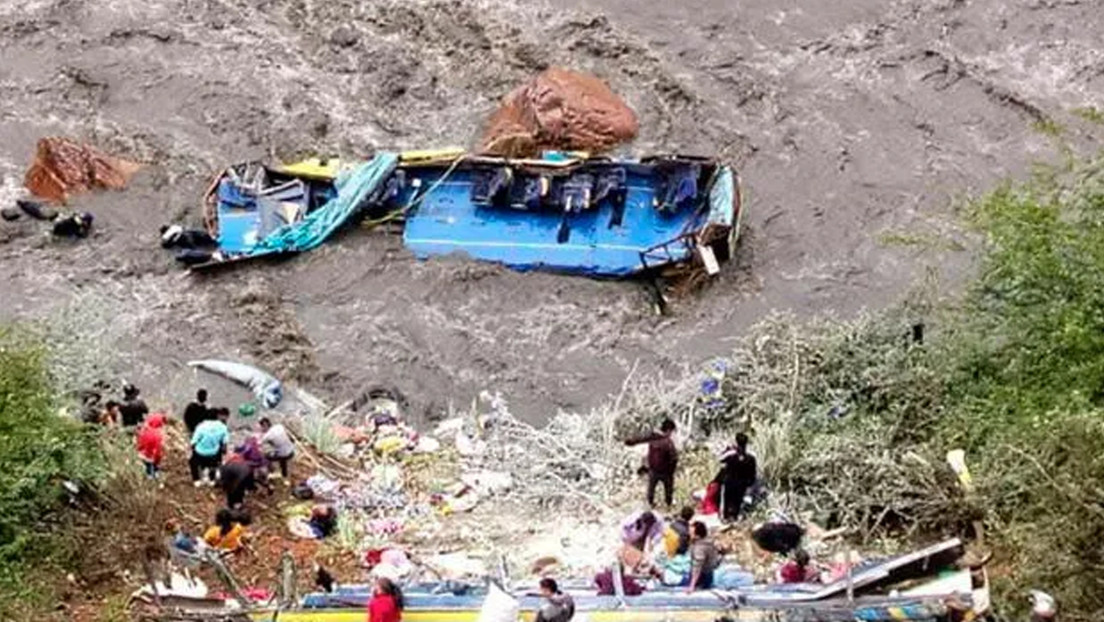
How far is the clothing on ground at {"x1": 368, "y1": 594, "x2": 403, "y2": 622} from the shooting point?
13867 millimetres

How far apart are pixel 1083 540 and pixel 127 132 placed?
57.6ft

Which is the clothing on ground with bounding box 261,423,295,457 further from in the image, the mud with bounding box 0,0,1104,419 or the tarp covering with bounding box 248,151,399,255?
the tarp covering with bounding box 248,151,399,255

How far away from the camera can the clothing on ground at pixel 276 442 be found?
58.9 feet

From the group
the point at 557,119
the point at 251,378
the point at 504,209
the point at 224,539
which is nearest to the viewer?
the point at 224,539

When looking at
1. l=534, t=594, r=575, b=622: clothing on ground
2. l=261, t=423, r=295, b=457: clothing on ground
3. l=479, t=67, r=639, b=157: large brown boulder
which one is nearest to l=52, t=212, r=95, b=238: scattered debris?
l=479, t=67, r=639, b=157: large brown boulder

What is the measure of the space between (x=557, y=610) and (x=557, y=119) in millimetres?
13748

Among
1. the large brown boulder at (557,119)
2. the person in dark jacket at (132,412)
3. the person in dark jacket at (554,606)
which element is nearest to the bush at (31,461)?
the person in dark jacket at (132,412)

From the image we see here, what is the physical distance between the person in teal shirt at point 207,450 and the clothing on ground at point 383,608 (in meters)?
4.48

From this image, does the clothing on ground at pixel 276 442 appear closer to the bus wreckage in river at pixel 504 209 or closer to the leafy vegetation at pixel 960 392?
the leafy vegetation at pixel 960 392

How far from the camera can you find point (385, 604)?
13867 mm

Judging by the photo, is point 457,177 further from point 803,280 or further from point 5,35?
point 5,35

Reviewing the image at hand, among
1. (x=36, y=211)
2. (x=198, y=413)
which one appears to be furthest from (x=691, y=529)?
(x=36, y=211)

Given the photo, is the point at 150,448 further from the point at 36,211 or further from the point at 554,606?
the point at 36,211

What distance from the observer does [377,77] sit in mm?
28328
